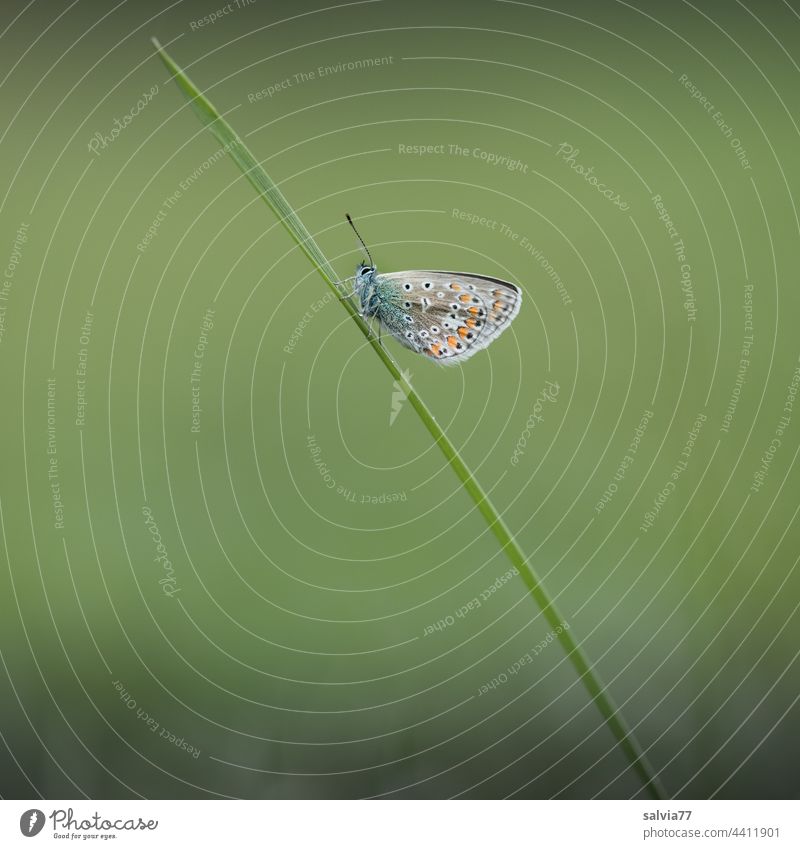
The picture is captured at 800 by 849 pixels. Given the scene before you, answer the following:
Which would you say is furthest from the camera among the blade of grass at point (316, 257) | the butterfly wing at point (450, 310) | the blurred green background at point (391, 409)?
the blurred green background at point (391, 409)

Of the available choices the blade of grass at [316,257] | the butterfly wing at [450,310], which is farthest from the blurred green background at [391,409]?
the blade of grass at [316,257]

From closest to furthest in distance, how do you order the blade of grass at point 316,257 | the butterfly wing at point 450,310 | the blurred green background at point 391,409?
the blade of grass at point 316,257
the butterfly wing at point 450,310
the blurred green background at point 391,409

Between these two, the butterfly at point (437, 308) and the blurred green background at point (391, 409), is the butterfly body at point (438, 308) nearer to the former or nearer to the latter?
the butterfly at point (437, 308)

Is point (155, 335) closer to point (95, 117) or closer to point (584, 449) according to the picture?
point (95, 117)

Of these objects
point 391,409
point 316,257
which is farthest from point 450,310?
point 391,409

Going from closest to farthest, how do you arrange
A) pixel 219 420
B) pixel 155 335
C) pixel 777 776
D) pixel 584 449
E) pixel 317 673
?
pixel 777 776 → pixel 317 673 → pixel 584 449 → pixel 219 420 → pixel 155 335

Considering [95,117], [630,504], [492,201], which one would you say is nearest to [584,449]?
[630,504]

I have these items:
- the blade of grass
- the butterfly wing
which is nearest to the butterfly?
the butterfly wing
